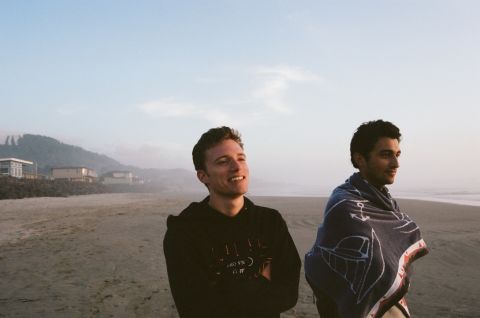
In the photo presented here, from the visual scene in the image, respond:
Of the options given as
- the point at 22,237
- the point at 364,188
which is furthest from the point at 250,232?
the point at 22,237

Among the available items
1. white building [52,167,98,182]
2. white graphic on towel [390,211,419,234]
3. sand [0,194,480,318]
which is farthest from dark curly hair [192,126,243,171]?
white building [52,167,98,182]

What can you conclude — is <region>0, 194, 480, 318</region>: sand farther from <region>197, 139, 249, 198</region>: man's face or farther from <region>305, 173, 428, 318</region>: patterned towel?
<region>197, 139, 249, 198</region>: man's face

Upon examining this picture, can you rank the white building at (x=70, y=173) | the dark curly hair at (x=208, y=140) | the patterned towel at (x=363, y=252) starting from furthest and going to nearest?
the white building at (x=70, y=173)
the patterned towel at (x=363, y=252)
the dark curly hair at (x=208, y=140)

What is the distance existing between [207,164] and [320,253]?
4.63 ft

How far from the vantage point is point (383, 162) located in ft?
11.0

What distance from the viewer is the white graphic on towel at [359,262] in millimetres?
2984

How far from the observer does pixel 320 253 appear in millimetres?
3309

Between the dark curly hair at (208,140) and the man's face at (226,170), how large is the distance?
4cm

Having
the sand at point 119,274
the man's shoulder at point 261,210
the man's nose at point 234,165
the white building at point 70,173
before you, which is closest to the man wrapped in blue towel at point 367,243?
the man's shoulder at point 261,210

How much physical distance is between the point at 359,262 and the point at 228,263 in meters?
1.20

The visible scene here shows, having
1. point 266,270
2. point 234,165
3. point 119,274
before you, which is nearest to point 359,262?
point 266,270

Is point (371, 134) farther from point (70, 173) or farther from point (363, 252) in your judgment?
point (70, 173)

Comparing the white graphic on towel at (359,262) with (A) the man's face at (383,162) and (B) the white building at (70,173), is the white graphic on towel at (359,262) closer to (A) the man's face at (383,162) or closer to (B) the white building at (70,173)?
(A) the man's face at (383,162)

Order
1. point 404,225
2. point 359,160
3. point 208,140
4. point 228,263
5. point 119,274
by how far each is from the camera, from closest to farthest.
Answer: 1. point 228,263
2. point 208,140
3. point 404,225
4. point 359,160
5. point 119,274
